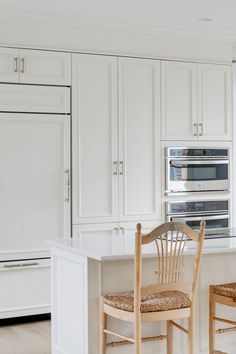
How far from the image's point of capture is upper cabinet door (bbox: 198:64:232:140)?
5.65 m

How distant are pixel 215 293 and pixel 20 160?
205 cm

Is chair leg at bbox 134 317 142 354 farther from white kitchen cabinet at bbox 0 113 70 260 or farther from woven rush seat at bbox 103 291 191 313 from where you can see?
white kitchen cabinet at bbox 0 113 70 260

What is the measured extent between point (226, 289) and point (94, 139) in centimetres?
210

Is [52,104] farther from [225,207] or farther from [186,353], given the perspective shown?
[186,353]

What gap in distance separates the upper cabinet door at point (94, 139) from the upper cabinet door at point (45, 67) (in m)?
0.08

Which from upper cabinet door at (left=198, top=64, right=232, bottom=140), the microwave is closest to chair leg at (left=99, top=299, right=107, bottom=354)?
the microwave

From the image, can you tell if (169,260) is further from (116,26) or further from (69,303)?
(116,26)

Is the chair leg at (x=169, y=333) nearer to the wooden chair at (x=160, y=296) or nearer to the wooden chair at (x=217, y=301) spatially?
the wooden chair at (x=160, y=296)

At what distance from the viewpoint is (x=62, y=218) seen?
5.04 meters

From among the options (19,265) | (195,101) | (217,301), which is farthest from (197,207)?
(217,301)

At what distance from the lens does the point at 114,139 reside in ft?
17.2

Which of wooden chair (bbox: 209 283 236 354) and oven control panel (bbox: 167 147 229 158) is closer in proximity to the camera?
wooden chair (bbox: 209 283 236 354)

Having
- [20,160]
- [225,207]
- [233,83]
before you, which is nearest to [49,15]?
[20,160]

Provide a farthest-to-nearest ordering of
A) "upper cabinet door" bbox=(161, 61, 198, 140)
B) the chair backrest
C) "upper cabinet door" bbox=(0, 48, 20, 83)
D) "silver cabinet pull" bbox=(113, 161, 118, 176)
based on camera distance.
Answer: "upper cabinet door" bbox=(161, 61, 198, 140)
"silver cabinet pull" bbox=(113, 161, 118, 176)
"upper cabinet door" bbox=(0, 48, 20, 83)
the chair backrest
